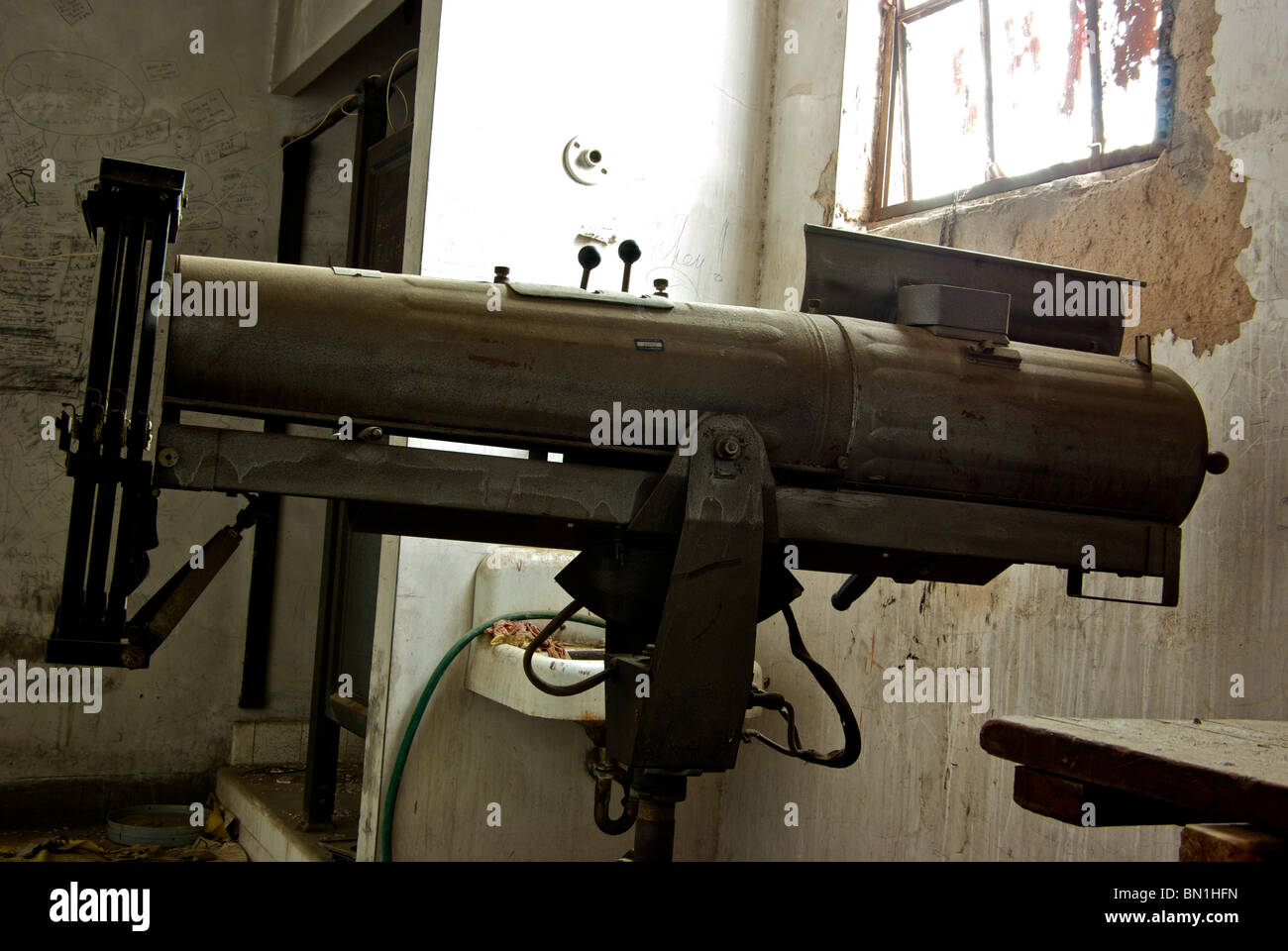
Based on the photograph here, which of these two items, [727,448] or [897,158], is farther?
[897,158]

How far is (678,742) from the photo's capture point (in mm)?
1503

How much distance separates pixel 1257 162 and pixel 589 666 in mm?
1740

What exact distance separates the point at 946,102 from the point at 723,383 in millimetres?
1918

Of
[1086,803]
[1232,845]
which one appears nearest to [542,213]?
[1086,803]

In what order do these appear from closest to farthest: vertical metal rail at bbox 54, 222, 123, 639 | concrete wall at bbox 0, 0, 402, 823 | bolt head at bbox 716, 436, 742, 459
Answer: vertical metal rail at bbox 54, 222, 123, 639
bolt head at bbox 716, 436, 742, 459
concrete wall at bbox 0, 0, 402, 823

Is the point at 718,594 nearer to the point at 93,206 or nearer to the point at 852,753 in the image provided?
the point at 852,753

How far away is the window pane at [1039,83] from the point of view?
8.77 ft

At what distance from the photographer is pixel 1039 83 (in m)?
2.80

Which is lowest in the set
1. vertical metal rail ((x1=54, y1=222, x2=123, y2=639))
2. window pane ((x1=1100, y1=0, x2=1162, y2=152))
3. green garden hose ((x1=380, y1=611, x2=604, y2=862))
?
green garden hose ((x1=380, y1=611, x2=604, y2=862))

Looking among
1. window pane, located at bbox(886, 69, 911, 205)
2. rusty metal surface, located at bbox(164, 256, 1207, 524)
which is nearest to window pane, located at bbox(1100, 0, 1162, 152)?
window pane, located at bbox(886, 69, 911, 205)

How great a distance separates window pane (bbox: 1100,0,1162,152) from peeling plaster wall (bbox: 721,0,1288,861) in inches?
4.7

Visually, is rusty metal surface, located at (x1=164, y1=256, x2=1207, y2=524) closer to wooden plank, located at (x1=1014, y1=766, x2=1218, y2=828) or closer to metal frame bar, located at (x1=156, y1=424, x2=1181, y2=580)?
metal frame bar, located at (x1=156, y1=424, x2=1181, y2=580)

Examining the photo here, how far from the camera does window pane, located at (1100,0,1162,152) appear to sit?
7.95 ft

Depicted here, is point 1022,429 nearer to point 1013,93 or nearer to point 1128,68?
point 1128,68
